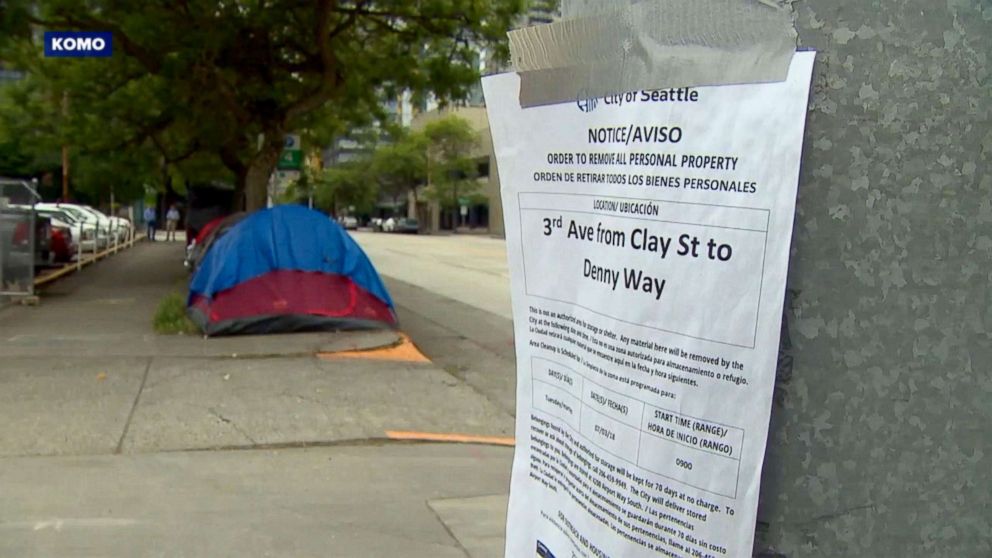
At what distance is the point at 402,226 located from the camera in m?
80.6

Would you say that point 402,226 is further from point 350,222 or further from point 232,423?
point 232,423

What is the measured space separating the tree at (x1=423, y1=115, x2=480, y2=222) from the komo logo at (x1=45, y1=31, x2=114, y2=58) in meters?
61.9

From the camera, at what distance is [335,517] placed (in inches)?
240

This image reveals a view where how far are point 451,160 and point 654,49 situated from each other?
78798 mm

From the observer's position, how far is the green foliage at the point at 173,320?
1318 centimetres

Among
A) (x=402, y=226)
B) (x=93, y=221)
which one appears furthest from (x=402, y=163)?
(x=93, y=221)

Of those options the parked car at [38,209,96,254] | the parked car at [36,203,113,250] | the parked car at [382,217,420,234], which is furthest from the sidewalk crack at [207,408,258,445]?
the parked car at [382,217,420,234]

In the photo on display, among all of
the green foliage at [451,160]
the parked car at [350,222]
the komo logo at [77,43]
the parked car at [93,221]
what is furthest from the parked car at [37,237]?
the parked car at [350,222]

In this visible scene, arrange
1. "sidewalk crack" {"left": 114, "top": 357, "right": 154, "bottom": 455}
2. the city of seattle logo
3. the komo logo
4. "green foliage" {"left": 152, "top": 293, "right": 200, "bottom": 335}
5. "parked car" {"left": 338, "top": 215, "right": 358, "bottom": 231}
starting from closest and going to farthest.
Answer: the city of seattle logo
"sidewalk crack" {"left": 114, "top": 357, "right": 154, "bottom": 455}
"green foliage" {"left": 152, "top": 293, "right": 200, "bottom": 335}
the komo logo
"parked car" {"left": 338, "top": 215, "right": 358, "bottom": 231}

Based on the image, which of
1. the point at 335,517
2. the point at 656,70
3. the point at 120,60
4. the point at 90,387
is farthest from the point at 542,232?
the point at 120,60

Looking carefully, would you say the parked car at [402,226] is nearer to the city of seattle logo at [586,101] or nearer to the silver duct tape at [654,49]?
the silver duct tape at [654,49]

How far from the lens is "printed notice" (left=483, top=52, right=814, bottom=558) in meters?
1.60

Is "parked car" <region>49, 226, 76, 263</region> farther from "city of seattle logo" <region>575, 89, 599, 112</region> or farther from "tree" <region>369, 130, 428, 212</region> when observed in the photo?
"tree" <region>369, 130, 428, 212</region>

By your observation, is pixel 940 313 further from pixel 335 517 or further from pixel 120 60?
pixel 120 60
